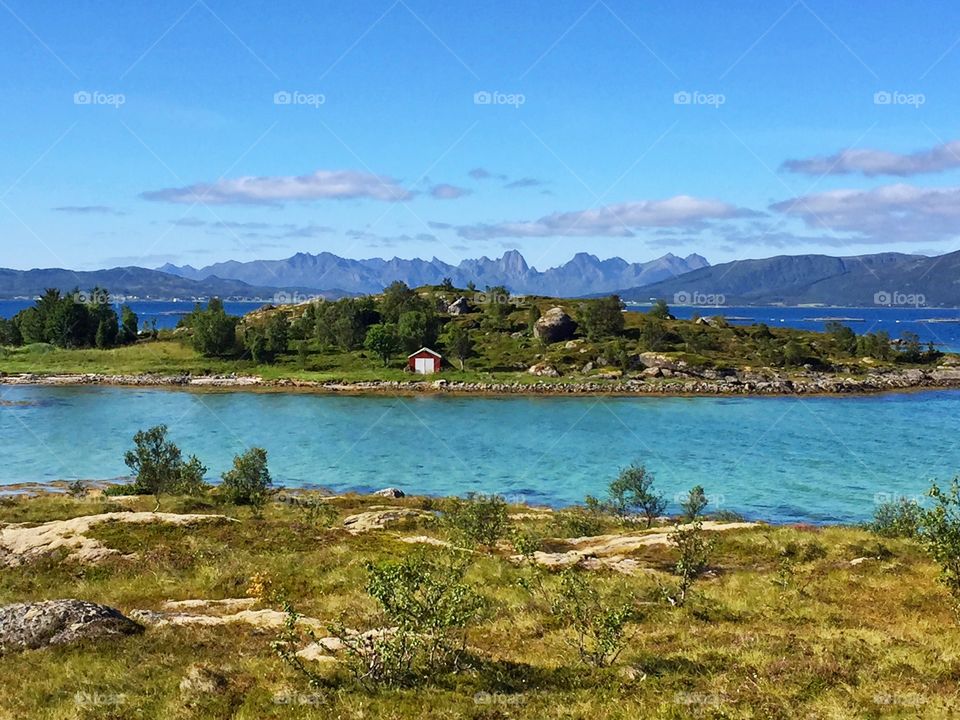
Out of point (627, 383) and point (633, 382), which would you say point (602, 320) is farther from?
point (627, 383)

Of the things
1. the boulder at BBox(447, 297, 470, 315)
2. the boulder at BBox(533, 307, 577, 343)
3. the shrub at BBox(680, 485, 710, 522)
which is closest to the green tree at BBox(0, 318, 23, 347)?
the boulder at BBox(447, 297, 470, 315)

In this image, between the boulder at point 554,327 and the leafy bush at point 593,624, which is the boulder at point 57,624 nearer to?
the leafy bush at point 593,624

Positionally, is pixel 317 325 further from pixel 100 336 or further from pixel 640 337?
pixel 640 337

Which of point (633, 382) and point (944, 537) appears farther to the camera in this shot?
point (633, 382)

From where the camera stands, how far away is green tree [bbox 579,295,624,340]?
160750 mm

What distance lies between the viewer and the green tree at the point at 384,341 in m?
150

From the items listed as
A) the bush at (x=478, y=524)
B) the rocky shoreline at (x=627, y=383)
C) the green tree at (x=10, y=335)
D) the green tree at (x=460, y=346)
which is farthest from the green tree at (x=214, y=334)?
the bush at (x=478, y=524)

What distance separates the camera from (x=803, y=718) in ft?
44.4

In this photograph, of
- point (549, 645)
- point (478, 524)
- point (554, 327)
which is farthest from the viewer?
point (554, 327)

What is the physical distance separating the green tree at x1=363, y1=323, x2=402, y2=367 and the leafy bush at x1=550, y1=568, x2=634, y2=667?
130235 millimetres

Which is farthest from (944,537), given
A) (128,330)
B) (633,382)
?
(128,330)

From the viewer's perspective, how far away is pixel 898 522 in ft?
130

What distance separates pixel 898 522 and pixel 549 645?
29.8 metres

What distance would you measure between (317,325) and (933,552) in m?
156
